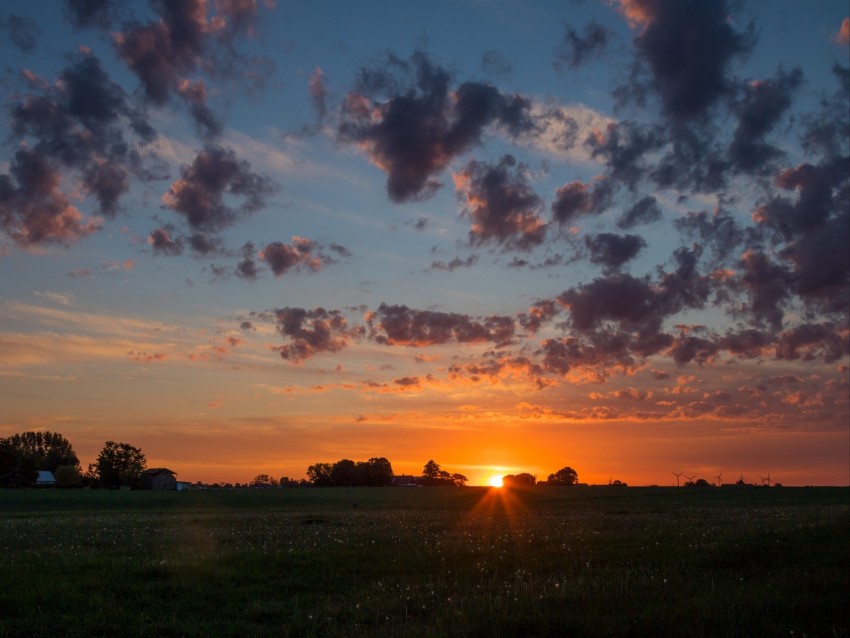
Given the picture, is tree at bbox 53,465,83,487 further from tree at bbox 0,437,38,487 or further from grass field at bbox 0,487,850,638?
grass field at bbox 0,487,850,638

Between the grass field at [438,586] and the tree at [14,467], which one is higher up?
the tree at [14,467]

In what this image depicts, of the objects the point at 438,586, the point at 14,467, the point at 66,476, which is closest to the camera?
the point at 438,586

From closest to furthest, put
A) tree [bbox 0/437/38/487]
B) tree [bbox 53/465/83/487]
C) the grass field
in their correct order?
the grass field
tree [bbox 0/437/38/487]
tree [bbox 53/465/83/487]

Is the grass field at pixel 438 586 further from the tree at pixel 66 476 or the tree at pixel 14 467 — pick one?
the tree at pixel 66 476

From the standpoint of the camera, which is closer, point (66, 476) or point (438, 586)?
point (438, 586)

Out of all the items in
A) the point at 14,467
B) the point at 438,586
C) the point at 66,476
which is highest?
the point at 14,467

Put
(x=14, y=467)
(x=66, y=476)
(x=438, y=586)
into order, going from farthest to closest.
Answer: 1. (x=66, y=476)
2. (x=14, y=467)
3. (x=438, y=586)

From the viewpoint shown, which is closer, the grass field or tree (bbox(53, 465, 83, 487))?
the grass field

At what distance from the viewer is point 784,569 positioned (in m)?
17.5

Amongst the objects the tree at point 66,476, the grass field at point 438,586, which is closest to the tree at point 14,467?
the tree at point 66,476

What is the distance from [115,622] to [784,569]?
15527mm

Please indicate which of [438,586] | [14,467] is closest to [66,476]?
[14,467]

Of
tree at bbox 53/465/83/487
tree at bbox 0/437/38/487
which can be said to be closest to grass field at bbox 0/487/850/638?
tree at bbox 0/437/38/487

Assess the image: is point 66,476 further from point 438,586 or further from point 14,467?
point 438,586
